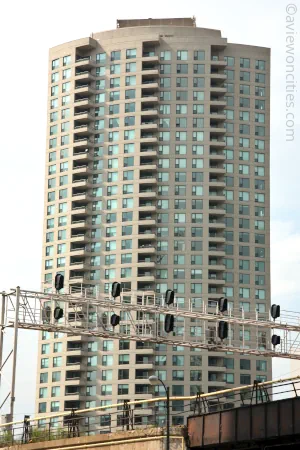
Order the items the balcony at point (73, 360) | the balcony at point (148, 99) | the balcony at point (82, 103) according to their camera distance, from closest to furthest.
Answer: the balcony at point (73, 360), the balcony at point (148, 99), the balcony at point (82, 103)

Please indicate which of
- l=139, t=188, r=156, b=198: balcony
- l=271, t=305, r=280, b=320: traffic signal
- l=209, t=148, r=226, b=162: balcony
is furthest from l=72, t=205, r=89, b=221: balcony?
l=271, t=305, r=280, b=320: traffic signal

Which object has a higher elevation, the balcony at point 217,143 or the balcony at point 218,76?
the balcony at point 218,76

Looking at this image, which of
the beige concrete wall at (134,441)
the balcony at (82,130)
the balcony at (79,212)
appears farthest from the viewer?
the balcony at (82,130)

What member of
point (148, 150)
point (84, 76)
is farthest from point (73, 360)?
point (84, 76)

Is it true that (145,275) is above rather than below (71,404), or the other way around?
above

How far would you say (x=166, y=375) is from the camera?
454 ft

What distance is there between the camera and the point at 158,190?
146 metres

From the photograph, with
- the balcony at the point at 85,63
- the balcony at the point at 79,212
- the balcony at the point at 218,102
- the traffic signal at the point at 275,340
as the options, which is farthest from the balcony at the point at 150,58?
the traffic signal at the point at 275,340

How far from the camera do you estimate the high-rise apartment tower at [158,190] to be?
140 metres

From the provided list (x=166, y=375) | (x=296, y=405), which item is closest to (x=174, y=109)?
(x=166, y=375)

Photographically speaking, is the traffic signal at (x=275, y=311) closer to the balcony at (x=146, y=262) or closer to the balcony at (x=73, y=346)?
the balcony at (x=146, y=262)

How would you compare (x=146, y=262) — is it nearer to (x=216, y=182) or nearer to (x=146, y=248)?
(x=146, y=248)

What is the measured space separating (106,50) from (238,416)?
112061 millimetres

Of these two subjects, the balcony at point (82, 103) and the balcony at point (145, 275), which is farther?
the balcony at point (82, 103)
